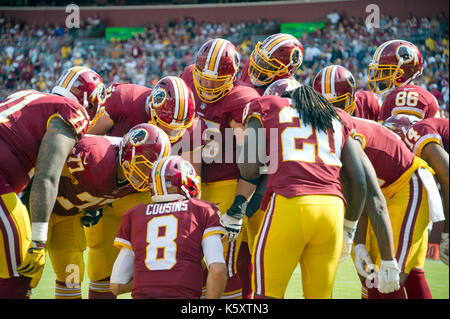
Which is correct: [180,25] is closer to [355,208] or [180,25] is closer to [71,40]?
[71,40]

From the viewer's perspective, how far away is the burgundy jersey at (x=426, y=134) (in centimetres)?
443

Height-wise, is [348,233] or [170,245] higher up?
[348,233]

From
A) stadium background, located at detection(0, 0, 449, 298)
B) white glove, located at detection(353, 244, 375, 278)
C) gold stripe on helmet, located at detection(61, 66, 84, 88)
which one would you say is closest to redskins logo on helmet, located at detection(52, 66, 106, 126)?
gold stripe on helmet, located at detection(61, 66, 84, 88)

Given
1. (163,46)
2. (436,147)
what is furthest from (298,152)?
(163,46)

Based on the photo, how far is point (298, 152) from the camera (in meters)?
3.47

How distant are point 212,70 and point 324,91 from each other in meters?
0.96

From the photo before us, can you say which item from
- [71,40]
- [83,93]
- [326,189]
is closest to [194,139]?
[83,93]

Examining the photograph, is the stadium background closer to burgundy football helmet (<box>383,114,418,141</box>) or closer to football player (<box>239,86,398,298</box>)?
burgundy football helmet (<box>383,114,418,141</box>)

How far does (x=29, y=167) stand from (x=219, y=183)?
1611mm

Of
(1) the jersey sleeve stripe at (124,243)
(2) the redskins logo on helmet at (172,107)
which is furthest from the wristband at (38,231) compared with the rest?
(2) the redskins logo on helmet at (172,107)

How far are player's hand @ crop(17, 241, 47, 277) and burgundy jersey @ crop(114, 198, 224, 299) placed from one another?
1.92 feet

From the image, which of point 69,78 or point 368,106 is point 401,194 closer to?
point 368,106

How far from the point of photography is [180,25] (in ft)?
75.3
